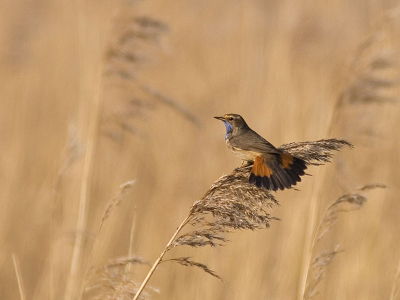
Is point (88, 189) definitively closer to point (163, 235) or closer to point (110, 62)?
point (110, 62)

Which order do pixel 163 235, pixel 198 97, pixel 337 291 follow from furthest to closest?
pixel 198 97, pixel 163 235, pixel 337 291

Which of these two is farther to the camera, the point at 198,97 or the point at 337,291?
the point at 198,97

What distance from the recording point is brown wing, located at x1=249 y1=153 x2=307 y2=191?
97.7 inches

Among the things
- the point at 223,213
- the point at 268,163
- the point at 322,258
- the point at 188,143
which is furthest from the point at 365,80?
the point at 188,143

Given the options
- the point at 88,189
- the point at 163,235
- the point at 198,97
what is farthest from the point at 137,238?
the point at 198,97

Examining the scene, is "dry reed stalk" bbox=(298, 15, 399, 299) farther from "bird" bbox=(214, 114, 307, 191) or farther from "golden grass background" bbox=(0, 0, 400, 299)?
"bird" bbox=(214, 114, 307, 191)

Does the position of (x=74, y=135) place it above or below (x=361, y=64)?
below

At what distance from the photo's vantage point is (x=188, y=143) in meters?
6.21

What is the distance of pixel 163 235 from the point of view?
4.67m

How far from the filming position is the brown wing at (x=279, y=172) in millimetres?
2480

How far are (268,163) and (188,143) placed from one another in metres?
3.52

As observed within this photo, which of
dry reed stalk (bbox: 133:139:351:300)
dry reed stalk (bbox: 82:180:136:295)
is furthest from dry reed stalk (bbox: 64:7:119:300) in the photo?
dry reed stalk (bbox: 133:139:351:300)

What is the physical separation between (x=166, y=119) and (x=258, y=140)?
10.6 feet

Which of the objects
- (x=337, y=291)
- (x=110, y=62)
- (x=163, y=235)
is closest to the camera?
(x=110, y=62)
